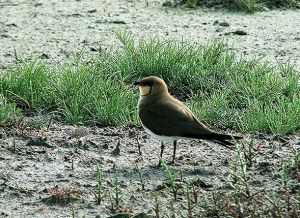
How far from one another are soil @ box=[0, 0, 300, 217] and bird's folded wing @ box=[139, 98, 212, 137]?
0.30 meters

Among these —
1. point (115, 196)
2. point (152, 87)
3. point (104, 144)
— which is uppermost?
point (152, 87)

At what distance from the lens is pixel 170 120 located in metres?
6.61

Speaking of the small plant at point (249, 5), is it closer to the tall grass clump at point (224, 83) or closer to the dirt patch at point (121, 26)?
the dirt patch at point (121, 26)

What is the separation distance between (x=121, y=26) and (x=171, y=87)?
2302mm

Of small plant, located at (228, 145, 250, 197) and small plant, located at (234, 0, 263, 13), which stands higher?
small plant, located at (228, 145, 250, 197)

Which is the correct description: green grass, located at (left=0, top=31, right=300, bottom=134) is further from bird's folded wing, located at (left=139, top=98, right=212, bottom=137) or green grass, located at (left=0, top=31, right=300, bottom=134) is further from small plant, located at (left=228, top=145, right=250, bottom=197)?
small plant, located at (left=228, top=145, right=250, bottom=197)

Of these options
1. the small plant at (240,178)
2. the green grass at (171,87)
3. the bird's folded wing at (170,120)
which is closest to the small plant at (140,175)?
the bird's folded wing at (170,120)

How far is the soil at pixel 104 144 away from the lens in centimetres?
610

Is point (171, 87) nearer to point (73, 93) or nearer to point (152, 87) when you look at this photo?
point (73, 93)

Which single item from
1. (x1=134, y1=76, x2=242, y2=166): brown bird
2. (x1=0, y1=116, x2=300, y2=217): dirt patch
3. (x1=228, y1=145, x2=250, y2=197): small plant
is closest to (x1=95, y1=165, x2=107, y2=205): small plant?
(x1=0, y1=116, x2=300, y2=217): dirt patch

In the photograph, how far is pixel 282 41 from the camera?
10211 millimetres

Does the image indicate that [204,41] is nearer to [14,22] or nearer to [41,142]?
[14,22]

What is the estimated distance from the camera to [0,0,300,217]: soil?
20.0ft

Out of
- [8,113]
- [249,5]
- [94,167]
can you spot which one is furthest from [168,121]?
[249,5]
